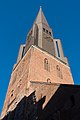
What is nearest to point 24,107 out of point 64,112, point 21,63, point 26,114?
point 26,114

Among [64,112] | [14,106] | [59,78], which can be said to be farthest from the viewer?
[59,78]

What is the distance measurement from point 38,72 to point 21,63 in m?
4.29

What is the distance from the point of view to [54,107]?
11.9 metres

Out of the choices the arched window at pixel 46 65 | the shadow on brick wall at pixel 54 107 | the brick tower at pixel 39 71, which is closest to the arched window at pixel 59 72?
the brick tower at pixel 39 71

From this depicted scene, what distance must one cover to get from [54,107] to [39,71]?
767cm

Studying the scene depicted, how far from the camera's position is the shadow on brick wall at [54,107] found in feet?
33.2

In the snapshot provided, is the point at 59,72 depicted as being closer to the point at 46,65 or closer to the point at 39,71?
the point at 46,65

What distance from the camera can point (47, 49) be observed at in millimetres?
23812

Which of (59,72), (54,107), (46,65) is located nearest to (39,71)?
(46,65)

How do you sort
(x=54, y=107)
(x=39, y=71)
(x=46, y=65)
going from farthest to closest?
(x=46, y=65) → (x=39, y=71) → (x=54, y=107)

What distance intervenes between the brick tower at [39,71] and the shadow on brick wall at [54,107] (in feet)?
1.78

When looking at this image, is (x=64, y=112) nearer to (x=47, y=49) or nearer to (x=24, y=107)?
(x=24, y=107)

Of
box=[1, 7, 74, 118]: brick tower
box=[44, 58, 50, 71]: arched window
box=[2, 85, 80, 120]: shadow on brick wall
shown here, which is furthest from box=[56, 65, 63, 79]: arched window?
box=[2, 85, 80, 120]: shadow on brick wall

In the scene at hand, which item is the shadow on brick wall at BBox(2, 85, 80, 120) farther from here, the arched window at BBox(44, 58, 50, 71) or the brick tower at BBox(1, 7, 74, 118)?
the arched window at BBox(44, 58, 50, 71)
